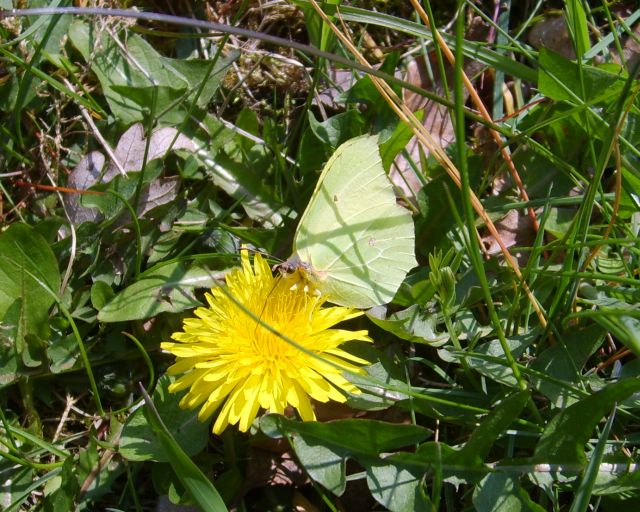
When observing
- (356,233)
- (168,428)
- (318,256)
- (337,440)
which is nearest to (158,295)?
(168,428)

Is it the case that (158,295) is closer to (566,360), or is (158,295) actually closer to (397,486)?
(397,486)

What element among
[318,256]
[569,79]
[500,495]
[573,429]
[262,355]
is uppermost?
[569,79]

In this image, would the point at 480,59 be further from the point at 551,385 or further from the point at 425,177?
the point at 551,385

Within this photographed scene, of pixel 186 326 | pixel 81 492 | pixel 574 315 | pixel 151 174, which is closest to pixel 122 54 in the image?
pixel 151 174

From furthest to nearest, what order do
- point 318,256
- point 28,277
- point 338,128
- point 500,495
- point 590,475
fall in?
point 338,128, point 28,277, point 318,256, point 500,495, point 590,475

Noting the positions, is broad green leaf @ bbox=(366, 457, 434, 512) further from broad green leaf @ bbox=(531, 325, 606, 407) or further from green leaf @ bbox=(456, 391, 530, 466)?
broad green leaf @ bbox=(531, 325, 606, 407)

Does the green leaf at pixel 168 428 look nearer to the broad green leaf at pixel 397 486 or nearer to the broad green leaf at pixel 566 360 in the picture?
the broad green leaf at pixel 397 486

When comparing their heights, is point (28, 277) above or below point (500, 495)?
above

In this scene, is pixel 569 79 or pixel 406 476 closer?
pixel 406 476

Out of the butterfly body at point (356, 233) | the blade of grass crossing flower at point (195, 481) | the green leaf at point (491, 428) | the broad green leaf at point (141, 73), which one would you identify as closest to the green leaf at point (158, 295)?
the butterfly body at point (356, 233)
